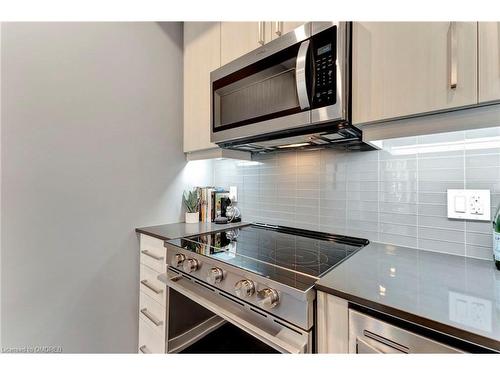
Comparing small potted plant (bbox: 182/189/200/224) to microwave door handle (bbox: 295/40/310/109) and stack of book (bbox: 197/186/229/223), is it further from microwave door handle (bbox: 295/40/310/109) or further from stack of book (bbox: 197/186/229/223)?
microwave door handle (bbox: 295/40/310/109)

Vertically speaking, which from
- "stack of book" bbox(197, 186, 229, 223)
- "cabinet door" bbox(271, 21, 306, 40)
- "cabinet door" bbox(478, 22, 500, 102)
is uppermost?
"cabinet door" bbox(271, 21, 306, 40)

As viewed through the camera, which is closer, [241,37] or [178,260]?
[178,260]

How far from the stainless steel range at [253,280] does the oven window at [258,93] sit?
0.60 m

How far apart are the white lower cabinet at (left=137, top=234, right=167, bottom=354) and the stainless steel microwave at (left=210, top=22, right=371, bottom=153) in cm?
73

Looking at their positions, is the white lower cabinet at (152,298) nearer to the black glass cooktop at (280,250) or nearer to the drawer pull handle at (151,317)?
the drawer pull handle at (151,317)

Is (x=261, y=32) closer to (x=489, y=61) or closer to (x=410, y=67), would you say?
(x=410, y=67)

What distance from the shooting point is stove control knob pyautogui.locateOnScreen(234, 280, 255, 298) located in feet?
2.54

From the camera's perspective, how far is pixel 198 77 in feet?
4.80

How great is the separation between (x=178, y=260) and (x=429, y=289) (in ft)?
3.11

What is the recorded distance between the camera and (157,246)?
1261 mm

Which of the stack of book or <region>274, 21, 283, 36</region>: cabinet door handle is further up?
<region>274, 21, 283, 36</region>: cabinet door handle

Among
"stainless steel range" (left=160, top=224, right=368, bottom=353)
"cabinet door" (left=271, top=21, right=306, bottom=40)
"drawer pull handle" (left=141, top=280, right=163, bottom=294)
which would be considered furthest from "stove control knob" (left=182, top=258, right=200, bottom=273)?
"cabinet door" (left=271, top=21, right=306, bottom=40)

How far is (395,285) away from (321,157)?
2.54 ft

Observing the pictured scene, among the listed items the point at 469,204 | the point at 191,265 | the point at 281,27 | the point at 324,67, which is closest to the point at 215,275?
the point at 191,265
